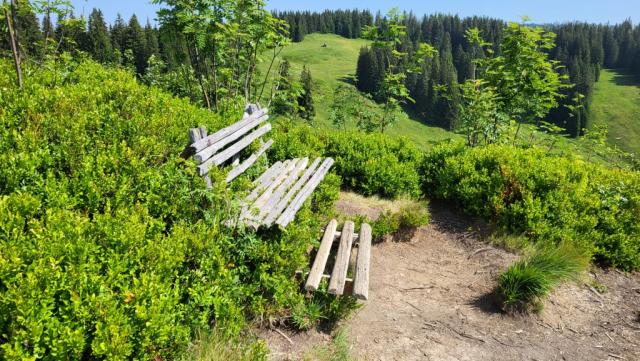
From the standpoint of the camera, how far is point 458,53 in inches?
5084

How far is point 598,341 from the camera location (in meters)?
5.27

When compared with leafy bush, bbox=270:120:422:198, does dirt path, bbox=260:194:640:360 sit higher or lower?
lower

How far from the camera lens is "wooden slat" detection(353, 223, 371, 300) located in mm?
4773

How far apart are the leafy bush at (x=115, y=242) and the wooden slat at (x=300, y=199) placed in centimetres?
20

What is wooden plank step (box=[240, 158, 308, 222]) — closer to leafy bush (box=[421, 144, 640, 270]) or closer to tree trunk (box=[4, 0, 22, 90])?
leafy bush (box=[421, 144, 640, 270])

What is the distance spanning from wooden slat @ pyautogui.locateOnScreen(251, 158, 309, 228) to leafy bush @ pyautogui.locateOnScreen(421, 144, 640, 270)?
3.52m

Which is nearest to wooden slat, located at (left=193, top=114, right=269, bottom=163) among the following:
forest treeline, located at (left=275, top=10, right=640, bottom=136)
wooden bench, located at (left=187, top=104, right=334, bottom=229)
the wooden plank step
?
wooden bench, located at (left=187, top=104, right=334, bottom=229)

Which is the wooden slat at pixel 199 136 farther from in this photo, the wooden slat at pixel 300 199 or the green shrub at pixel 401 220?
the green shrub at pixel 401 220

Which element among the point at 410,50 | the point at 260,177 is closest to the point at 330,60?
the point at 410,50

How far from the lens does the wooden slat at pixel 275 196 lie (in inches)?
197

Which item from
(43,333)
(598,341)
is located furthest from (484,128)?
(43,333)

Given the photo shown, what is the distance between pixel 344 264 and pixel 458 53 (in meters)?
138

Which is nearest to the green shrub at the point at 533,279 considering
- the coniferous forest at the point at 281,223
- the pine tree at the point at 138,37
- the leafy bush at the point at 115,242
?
the coniferous forest at the point at 281,223

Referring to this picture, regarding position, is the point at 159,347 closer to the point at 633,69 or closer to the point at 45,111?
the point at 45,111
